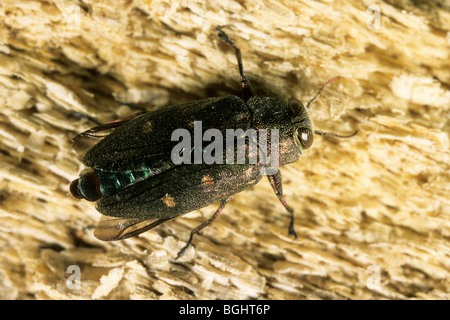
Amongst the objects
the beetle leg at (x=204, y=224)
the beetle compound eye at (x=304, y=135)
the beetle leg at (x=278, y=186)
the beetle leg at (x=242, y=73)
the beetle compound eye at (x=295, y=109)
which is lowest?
the beetle leg at (x=204, y=224)

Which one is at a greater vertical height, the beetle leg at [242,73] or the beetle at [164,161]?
the beetle leg at [242,73]

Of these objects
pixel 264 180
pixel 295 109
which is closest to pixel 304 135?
pixel 295 109

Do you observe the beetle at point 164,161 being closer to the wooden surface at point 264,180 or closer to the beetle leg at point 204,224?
the beetle leg at point 204,224

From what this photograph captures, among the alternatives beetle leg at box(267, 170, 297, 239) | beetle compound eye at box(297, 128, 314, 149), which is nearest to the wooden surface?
beetle leg at box(267, 170, 297, 239)

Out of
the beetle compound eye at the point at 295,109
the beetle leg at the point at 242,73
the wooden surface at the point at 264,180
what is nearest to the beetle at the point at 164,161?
the beetle compound eye at the point at 295,109

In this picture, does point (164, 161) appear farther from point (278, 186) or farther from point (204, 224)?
point (278, 186)

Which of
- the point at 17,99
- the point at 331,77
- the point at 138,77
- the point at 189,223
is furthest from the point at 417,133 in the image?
the point at 17,99
